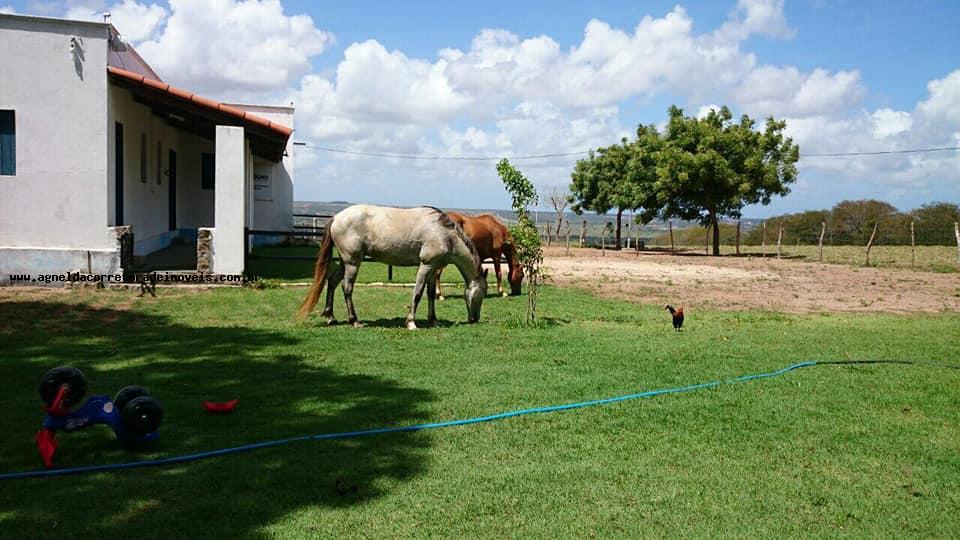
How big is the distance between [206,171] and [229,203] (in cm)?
1006

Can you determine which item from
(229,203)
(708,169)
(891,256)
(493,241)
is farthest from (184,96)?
(891,256)

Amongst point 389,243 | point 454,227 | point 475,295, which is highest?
Result: point 454,227

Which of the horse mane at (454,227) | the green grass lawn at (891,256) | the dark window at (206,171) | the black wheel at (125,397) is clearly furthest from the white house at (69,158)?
the green grass lawn at (891,256)

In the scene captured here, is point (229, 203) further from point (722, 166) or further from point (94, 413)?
point (722, 166)

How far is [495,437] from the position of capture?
5.31 meters

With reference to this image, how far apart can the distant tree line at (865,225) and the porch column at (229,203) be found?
29.2m

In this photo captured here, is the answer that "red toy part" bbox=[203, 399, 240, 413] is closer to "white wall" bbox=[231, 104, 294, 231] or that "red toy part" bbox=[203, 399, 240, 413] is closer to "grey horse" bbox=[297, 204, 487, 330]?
"grey horse" bbox=[297, 204, 487, 330]

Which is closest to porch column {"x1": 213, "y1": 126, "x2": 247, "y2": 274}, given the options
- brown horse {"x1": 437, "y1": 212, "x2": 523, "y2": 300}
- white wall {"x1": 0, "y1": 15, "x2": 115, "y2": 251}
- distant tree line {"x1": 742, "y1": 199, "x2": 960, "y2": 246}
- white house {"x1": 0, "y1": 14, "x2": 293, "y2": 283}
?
white house {"x1": 0, "y1": 14, "x2": 293, "y2": 283}

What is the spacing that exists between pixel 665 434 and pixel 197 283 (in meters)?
11.1

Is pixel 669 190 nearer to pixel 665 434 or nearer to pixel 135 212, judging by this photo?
pixel 135 212

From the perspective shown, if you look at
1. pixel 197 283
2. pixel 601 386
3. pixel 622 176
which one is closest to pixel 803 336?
pixel 601 386

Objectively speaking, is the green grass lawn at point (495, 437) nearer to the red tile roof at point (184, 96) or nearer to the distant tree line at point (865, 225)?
the red tile roof at point (184, 96)

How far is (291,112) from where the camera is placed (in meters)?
30.8

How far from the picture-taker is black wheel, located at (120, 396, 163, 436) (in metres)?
4.61
